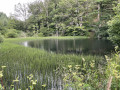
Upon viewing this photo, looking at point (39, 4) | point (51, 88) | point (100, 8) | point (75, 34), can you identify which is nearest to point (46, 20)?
point (39, 4)

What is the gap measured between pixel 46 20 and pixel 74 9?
1235cm

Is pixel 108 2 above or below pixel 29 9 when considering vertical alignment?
below

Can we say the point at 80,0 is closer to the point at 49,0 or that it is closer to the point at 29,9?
the point at 49,0

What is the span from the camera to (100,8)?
3070cm

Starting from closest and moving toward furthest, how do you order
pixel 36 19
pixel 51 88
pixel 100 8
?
pixel 51 88 < pixel 100 8 < pixel 36 19

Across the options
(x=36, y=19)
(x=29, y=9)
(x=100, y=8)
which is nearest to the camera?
(x=100, y=8)

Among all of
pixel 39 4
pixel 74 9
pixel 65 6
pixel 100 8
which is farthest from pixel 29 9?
pixel 100 8

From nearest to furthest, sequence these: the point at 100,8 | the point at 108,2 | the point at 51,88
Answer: the point at 51,88 < the point at 108,2 < the point at 100,8

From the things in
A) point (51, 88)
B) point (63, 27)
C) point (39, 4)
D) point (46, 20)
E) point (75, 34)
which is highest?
point (39, 4)

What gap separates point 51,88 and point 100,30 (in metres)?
26.4

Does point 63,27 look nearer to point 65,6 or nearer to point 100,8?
point 65,6

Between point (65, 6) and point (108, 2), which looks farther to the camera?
point (65, 6)

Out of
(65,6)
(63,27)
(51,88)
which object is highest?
(65,6)

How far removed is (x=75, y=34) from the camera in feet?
110
